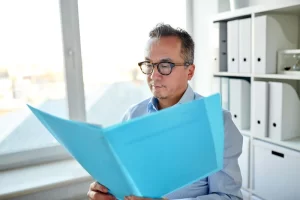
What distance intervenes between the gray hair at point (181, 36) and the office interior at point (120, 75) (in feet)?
2.09

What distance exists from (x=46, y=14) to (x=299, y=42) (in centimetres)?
170

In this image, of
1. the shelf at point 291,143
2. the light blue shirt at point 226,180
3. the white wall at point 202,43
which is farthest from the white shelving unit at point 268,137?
the light blue shirt at point 226,180

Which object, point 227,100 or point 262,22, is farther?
point 227,100

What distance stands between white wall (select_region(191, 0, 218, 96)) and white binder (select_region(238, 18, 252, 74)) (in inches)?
21.3

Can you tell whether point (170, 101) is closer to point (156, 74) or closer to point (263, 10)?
point (156, 74)

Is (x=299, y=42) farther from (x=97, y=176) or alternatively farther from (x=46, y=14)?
(x=46, y=14)

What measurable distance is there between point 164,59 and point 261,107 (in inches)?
32.2

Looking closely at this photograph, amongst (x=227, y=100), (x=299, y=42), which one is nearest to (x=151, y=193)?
(x=227, y=100)

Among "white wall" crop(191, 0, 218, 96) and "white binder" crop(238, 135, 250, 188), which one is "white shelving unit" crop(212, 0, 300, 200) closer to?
"white binder" crop(238, 135, 250, 188)

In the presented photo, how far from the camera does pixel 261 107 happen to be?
1585mm

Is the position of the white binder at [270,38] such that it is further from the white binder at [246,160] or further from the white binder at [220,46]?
the white binder at [246,160]

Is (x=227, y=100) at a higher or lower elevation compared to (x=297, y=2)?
lower

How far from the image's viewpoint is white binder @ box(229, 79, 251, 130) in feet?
5.78

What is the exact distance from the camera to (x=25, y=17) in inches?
77.1
